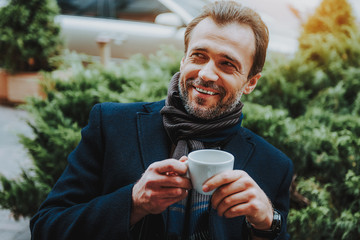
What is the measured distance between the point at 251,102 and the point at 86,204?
2628mm

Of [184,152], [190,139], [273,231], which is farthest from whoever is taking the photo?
[190,139]

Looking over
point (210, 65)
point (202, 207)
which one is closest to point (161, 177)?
point (202, 207)

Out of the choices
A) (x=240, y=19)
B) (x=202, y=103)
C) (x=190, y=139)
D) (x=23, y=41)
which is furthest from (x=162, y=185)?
(x=23, y=41)

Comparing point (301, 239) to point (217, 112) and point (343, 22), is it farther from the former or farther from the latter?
point (343, 22)

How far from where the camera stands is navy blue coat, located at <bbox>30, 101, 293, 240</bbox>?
60.1 inches

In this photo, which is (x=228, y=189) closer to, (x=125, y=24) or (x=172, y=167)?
(x=172, y=167)

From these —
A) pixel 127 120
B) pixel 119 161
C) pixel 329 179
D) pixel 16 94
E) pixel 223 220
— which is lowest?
pixel 16 94

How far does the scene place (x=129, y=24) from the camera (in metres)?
7.61

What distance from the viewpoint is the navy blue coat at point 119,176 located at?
5.01 ft

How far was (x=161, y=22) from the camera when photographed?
22.0 ft

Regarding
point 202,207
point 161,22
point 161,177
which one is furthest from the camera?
point 161,22

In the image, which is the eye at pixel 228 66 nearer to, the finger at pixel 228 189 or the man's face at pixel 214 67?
the man's face at pixel 214 67

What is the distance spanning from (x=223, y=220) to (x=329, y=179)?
158cm

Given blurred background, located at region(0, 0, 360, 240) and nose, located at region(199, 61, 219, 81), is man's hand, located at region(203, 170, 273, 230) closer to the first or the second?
nose, located at region(199, 61, 219, 81)
